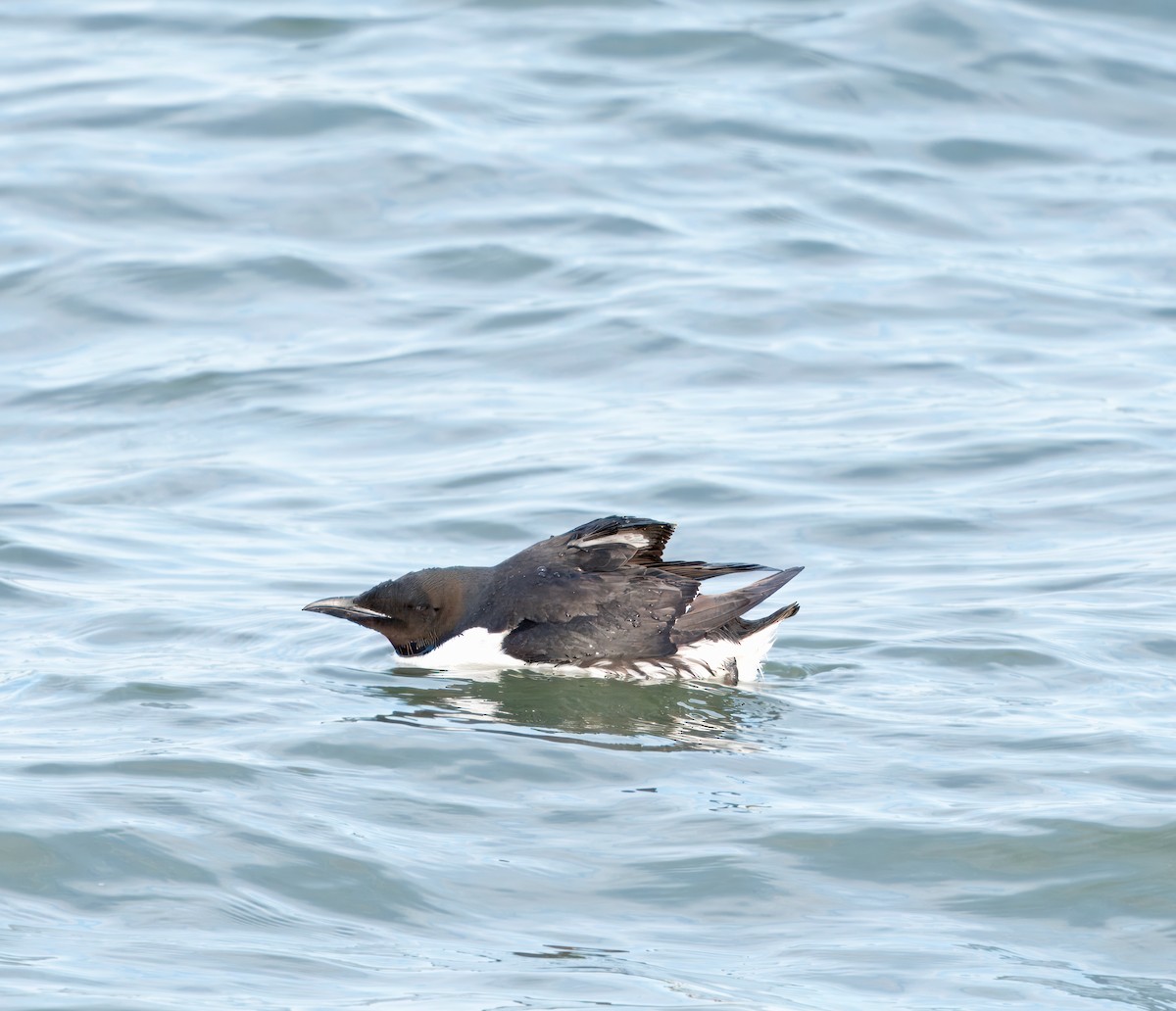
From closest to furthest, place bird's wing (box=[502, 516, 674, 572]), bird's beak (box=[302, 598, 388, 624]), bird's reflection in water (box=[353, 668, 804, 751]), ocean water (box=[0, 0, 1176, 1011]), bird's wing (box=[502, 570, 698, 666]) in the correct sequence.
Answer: ocean water (box=[0, 0, 1176, 1011]) < bird's reflection in water (box=[353, 668, 804, 751]) < bird's wing (box=[502, 570, 698, 666]) < bird's wing (box=[502, 516, 674, 572]) < bird's beak (box=[302, 598, 388, 624])

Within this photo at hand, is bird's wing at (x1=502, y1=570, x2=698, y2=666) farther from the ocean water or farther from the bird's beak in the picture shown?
the bird's beak

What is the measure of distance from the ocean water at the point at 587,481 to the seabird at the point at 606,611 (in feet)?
0.56

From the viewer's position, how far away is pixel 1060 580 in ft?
32.4

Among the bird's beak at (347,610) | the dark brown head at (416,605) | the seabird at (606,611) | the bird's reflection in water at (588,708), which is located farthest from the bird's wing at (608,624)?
the bird's beak at (347,610)

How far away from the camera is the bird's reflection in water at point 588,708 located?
763 cm

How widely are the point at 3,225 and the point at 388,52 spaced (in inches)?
197

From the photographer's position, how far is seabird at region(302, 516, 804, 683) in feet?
27.6

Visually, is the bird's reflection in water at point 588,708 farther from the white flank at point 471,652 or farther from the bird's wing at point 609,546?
the bird's wing at point 609,546

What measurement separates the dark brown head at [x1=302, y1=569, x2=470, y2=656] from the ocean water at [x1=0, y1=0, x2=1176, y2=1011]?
0.86ft

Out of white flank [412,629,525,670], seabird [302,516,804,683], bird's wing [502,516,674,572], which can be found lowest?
white flank [412,629,525,670]

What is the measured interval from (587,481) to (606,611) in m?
3.10

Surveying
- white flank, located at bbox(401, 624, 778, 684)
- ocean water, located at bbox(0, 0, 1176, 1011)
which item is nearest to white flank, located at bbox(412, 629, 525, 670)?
white flank, located at bbox(401, 624, 778, 684)

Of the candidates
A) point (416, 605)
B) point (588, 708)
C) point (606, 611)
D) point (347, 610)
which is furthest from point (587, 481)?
point (588, 708)

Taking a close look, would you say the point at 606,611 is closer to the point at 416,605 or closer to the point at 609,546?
the point at 609,546
